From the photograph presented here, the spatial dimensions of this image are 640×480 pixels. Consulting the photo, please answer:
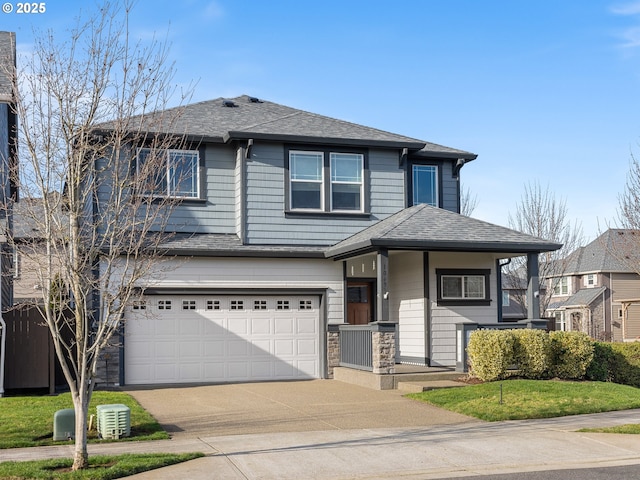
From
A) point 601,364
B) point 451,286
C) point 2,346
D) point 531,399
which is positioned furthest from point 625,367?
point 2,346

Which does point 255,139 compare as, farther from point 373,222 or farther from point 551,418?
point 551,418

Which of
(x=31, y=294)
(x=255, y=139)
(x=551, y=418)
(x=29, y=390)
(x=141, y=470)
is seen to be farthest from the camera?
(x=31, y=294)

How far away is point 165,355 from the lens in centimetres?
1808

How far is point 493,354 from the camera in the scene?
1574cm

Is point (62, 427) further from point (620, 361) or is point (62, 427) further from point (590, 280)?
point (590, 280)

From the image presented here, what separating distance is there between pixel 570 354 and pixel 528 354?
3.34 ft

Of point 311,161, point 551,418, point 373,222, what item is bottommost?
point 551,418

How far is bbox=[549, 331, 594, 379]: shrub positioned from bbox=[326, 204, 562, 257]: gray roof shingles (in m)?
2.23

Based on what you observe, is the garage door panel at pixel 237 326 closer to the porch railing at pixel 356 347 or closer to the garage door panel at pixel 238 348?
the garage door panel at pixel 238 348

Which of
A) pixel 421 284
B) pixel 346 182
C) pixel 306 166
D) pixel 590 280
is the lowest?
pixel 421 284

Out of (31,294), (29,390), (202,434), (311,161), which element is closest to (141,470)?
(202,434)

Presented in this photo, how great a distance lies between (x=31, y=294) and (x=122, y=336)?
12111 millimetres

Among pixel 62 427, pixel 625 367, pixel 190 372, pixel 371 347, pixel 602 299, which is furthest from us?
pixel 602 299

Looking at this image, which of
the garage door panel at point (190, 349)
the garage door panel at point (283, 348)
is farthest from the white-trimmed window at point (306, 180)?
the garage door panel at point (190, 349)
